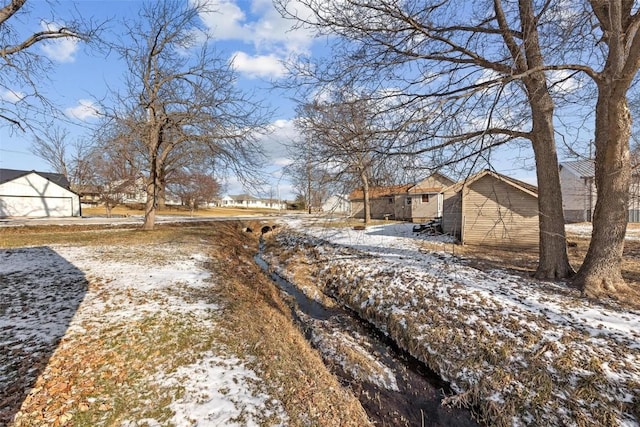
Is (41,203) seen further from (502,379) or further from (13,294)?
(502,379)

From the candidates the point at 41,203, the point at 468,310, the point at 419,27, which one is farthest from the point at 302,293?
the point at 41,203

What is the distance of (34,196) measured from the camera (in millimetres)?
27641

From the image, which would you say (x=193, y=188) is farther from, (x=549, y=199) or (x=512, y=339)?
(x=512, y=339)

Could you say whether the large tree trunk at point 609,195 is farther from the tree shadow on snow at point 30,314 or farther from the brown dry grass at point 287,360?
the tree shadow on snow at point 30,314

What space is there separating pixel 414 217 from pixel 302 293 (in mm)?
20410

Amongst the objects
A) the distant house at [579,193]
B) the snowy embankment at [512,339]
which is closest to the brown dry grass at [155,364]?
the snowy embankment at [512,339]

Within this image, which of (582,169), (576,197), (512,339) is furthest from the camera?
(576,197)

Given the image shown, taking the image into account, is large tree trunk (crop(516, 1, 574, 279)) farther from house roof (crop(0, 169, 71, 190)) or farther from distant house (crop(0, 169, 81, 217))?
house roof (crop(0, 169, 71, 190))

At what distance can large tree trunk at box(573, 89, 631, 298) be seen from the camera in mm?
5387

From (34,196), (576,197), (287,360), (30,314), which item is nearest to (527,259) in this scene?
(287,360)

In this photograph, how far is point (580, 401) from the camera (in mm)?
3506

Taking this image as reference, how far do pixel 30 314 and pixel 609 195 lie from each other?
10873 mm

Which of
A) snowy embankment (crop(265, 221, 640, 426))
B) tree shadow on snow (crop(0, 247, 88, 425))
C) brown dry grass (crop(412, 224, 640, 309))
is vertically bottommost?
snowy embankment (crop(265, 221, 640, 426))

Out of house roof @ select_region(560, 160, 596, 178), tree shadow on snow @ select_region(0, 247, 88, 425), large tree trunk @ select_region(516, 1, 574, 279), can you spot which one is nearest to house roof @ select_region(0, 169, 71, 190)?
tree shadow on snow @ select_region(0, 247, 88, 425)
